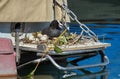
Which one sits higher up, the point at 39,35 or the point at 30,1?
the point at 30,1

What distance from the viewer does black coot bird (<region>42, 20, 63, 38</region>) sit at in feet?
33.9

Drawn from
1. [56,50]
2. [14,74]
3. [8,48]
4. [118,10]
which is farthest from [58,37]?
[118,10]

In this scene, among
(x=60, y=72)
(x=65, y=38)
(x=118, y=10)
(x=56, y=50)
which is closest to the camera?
(x=56, y=50)

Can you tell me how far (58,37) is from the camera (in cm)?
1000

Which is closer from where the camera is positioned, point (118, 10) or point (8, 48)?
point (8, 48)

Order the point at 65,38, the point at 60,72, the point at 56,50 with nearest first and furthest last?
the point at 56,50, the point at 65,38, the point at 60,72

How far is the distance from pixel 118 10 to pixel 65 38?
56.6ft

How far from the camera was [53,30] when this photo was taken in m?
10.5

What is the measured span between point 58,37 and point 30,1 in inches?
44.5

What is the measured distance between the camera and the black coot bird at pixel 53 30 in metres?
10.3

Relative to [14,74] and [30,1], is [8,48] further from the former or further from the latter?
[30,1]

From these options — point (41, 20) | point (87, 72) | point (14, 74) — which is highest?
point (41, 20)

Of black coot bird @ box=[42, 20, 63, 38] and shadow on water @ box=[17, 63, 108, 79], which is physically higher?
black coot bird @ box=[42, 20, 63, 38]

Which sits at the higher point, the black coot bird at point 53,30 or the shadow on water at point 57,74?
the black coot bird at point 53,30
